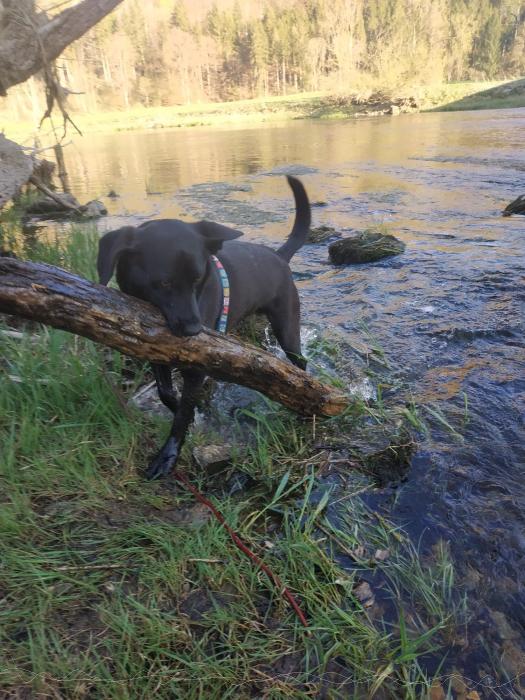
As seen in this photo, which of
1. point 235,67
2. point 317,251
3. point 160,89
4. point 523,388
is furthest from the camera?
point 235,67

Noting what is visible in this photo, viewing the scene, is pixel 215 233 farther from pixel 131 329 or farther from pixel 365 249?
pixel 365 249

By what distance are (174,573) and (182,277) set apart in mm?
1199

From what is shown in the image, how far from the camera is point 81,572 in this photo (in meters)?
1.75

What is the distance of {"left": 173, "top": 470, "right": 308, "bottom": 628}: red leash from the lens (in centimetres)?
173

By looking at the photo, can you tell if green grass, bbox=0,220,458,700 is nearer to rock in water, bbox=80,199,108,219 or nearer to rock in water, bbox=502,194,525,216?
rock in water, bbox=502,194,525,216

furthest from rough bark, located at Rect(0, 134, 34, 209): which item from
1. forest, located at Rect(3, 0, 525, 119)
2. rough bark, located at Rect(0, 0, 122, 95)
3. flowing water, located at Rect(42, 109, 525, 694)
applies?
forest, located at Rect(3, 0, 525, 119)

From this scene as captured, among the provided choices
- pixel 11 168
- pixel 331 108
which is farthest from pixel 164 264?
pixel 331 108

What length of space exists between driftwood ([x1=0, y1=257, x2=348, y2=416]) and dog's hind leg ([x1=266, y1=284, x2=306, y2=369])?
0.76 meters

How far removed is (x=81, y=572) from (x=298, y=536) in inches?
32.7

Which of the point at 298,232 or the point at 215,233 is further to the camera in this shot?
the point at 298,232

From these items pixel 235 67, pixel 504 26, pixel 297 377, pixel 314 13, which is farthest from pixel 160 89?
pixel 297 377

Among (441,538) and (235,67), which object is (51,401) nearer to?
(441,538)

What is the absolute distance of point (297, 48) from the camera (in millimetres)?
77188

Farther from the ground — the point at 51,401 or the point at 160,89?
the point at 160,89
